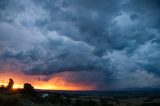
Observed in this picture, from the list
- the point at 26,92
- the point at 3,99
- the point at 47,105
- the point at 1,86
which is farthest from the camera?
the point at 1,86

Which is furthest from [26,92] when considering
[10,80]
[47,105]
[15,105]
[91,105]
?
[15,105]

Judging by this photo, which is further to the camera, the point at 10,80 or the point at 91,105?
the point at 10,80

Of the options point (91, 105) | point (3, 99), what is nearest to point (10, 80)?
point (91, 105)

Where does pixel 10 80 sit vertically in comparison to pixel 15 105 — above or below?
above

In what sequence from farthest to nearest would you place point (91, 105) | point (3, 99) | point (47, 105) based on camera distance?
point (91, 105)
point (47, 105)
point (3, 99)

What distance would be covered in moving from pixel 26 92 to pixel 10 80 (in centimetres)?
571

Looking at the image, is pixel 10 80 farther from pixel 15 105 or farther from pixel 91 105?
pixel 15 105

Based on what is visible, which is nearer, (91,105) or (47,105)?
(47,105)

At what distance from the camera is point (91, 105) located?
135ft

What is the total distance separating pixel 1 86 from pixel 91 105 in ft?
77.3

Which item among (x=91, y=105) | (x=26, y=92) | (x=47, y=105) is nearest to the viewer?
(x=47, y=105)

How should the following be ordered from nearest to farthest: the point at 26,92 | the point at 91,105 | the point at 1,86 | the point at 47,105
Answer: the point at 47,105, the point at 91,105, the point at 26,92, the point at 1,86

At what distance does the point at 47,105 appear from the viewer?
73.4ft

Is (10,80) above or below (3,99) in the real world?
above
